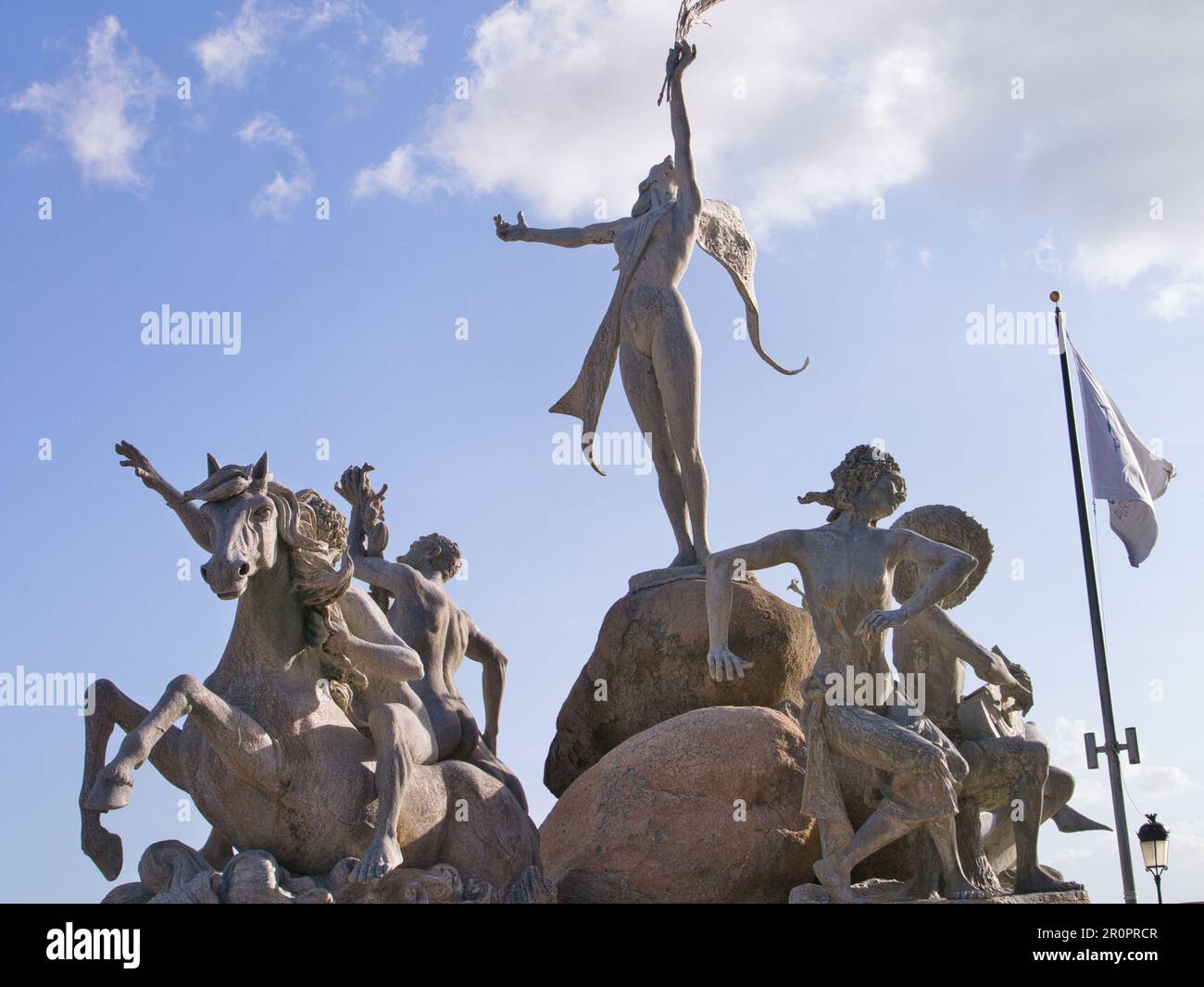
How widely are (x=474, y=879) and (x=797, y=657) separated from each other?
11.0ft

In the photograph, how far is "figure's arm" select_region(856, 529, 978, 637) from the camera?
26.8 ft

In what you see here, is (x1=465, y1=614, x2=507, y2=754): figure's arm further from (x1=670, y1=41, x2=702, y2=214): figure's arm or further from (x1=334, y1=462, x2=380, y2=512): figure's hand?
(x1=670, y1=41, x2=702, y2=214): figure's arm

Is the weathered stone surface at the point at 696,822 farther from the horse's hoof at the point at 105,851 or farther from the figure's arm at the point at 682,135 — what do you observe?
the figure's arm at the point at 682,135

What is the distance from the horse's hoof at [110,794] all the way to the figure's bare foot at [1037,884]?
4.70m

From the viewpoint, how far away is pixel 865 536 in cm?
869

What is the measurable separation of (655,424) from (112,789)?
552cm

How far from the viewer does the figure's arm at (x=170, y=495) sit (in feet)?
24.8

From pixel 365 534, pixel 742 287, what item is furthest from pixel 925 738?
pixel 742 287

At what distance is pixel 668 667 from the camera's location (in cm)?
1032

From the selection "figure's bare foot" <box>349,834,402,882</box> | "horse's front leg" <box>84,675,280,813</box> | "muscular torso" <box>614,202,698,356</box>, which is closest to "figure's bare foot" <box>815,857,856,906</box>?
"figure's bare foot" <box>349,834,402,882</box>

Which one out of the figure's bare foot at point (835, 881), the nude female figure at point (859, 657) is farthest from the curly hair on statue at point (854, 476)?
the figure's bare foot at point (835, 881)

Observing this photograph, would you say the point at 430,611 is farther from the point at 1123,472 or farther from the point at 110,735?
the point at 1123,472
